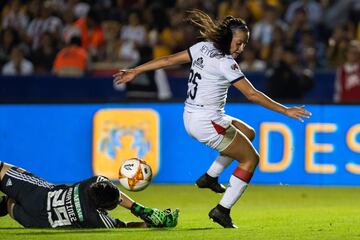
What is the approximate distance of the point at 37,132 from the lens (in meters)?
17.3

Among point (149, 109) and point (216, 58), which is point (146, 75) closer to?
point (149, 109)

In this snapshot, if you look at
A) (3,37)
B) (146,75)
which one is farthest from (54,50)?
(146,75)

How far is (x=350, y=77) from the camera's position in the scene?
60.1ft

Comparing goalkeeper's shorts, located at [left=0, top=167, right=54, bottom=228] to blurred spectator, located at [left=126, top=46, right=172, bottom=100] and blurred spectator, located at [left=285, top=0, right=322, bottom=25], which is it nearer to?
blurred spectator, located at [left=126, top=46, right=172, bottom=100]

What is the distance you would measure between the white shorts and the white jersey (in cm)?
6

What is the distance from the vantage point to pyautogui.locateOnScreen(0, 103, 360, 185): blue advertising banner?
54.3 ft

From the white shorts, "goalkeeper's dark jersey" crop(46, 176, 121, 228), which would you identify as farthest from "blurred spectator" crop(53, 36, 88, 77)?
"goalkeeper's dark jersey" crop(46, 176, 121, 228)

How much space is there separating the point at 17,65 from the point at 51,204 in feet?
35.2

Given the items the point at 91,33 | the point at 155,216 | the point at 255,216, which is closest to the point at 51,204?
the point at 155,216

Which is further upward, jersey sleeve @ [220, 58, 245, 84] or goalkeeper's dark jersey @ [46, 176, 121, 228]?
jersey sleeve @ [220, 58, 245, 84]

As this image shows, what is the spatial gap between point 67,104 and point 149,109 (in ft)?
4.32

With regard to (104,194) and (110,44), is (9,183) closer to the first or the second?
(104,194)

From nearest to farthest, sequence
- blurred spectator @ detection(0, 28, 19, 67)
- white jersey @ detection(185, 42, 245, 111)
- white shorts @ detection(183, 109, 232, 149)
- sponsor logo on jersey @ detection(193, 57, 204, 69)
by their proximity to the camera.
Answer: white jersey @ detection(185, 42, 245, 111) < sponsor logo on jersey @ detection(193, 57, 204, 69) < white shorts @ detection(183, 109, 232, 149) < blurred spectator @ detection(0, 28, 19, 67)

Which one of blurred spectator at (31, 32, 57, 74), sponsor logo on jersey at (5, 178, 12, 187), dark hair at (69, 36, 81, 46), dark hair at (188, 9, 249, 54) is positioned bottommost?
sponsor logo on jersey at (5, 178, 12, 187)
